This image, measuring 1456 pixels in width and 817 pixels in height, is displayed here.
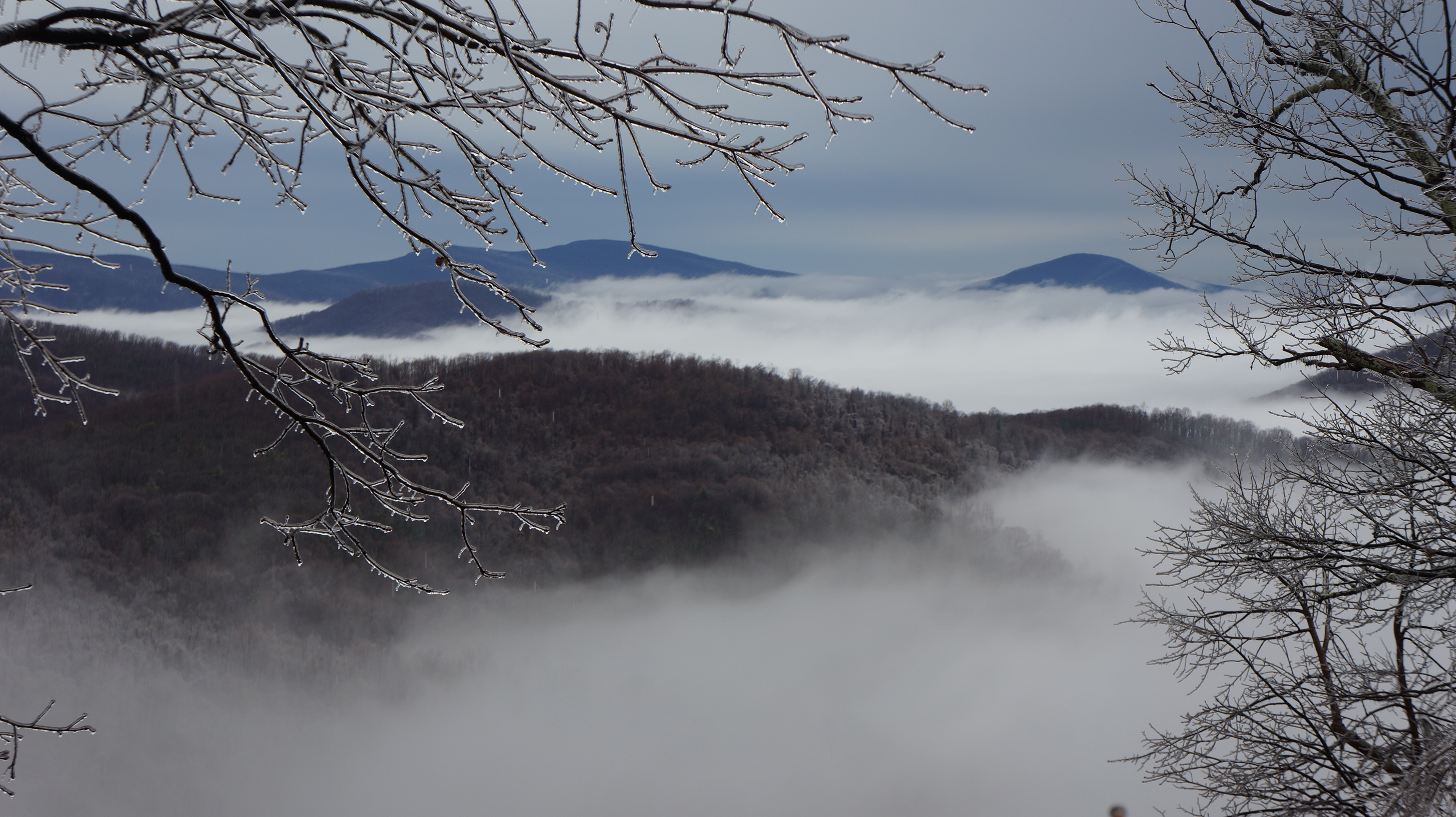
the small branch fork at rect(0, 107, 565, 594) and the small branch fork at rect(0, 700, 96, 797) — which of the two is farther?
the small branch fork at rect(0, 700, 96, 797)

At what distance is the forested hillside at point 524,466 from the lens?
94.6 m

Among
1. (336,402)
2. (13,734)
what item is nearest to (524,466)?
(13,734)

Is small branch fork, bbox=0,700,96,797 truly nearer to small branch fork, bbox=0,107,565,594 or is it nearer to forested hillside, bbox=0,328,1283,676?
small branch fork, bbox=0,107,565,594

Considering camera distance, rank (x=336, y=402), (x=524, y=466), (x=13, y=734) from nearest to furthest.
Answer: (x=336, y=402) → (x=13, y=734) → (x=524, y=466)

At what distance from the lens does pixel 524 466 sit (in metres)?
113

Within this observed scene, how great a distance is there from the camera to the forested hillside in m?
94.6

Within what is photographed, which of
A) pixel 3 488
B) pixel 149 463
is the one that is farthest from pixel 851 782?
pixel 3 488

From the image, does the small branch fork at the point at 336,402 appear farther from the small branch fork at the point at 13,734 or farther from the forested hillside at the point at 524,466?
the forested hillside at the point at 524,466

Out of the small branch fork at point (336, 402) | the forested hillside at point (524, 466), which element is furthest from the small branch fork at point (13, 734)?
the forested hillside at point (524, 466)

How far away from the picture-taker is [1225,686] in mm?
8094

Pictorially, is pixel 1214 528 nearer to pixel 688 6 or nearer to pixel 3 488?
pixel 688 6

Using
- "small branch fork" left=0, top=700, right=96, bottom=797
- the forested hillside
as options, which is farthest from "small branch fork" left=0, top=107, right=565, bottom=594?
the forested hillside

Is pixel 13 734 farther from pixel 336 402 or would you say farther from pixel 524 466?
pixel 524 466

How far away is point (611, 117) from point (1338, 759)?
881 centimetres
